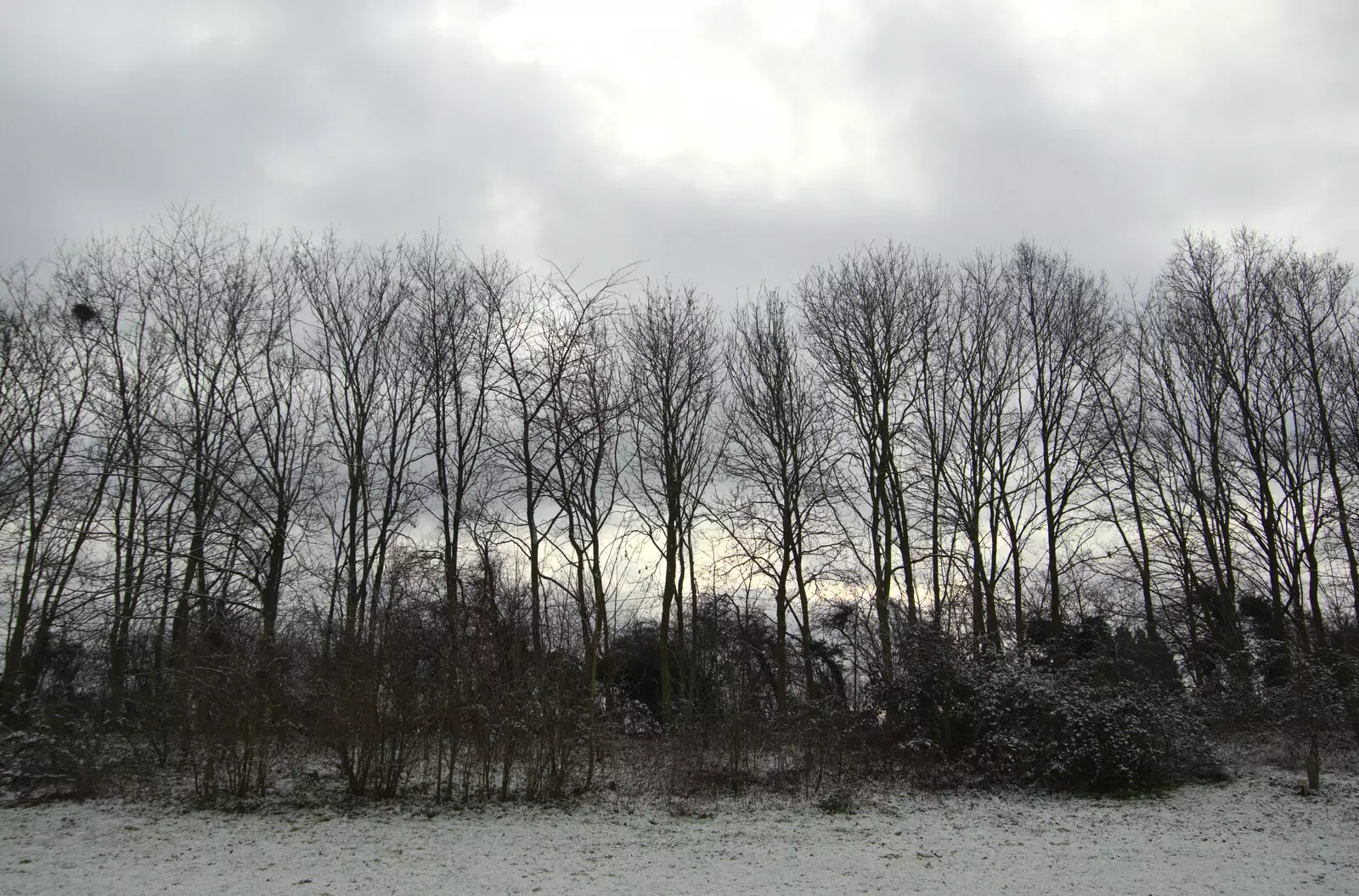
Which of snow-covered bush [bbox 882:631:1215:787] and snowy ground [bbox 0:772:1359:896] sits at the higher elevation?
snow-covered bush [bbox 882:631:1215:787]

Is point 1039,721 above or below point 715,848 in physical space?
above

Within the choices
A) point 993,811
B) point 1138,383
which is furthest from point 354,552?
point 1138,383

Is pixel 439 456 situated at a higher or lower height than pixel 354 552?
higher

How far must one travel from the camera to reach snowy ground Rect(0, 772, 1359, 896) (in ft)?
26.1

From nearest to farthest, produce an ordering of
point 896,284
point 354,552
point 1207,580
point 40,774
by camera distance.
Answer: point 40,774 < point 354,552 < point 896,284 < point 1207,580

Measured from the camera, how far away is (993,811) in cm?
1162

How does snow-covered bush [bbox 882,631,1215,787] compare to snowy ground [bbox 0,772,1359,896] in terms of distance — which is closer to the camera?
snowy ground [bbox 0,772,1359,896]

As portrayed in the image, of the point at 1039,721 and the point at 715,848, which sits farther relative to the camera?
the point at 1039,721

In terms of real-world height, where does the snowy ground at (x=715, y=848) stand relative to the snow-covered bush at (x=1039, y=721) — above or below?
below

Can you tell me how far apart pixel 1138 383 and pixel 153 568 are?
2297 centimetres

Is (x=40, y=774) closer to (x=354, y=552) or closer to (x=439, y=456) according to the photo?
(x=354, y=552)

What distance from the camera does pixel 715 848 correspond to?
31.6 feet

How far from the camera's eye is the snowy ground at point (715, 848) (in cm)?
796

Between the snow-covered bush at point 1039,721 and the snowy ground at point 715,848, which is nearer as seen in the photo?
the snowy ground at point 715,848
